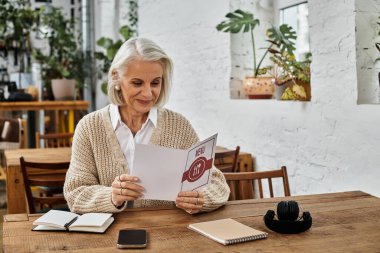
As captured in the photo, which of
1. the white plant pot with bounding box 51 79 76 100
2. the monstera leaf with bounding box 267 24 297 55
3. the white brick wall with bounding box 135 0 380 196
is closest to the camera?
the white brick wall with bounding box 135 0 380 196

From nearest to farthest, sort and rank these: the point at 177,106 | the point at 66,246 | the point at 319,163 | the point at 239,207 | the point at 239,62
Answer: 1. the point at 66,246
2. the point at 239,207
3. the point at 319,163
4. the point at 239,62
5. the point at 177,106

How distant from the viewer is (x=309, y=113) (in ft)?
11.5

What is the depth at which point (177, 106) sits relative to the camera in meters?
5.82

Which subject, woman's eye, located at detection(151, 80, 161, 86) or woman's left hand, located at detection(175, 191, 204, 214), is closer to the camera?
woman's left hand, located at detection(175, 191, 204, 214)

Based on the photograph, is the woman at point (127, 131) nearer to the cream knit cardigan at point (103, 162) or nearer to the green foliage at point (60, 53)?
the cream knit cardigan at point (103, 162)

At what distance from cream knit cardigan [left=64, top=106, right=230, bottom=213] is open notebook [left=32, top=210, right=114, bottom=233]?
0.51 feet

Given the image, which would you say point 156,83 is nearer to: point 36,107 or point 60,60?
point 36,107

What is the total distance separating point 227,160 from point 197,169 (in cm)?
204

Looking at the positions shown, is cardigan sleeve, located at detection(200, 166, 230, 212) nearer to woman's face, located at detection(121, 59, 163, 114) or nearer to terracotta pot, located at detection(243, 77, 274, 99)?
woman's face, located at detection(121, 59, 163, 114)

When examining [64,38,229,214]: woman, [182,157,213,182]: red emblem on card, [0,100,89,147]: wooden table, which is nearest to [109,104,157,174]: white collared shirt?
[64,38,229,214]: woman

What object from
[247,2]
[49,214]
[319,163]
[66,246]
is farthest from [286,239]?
[247,2]

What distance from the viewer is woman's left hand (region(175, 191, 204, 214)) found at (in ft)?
6.82

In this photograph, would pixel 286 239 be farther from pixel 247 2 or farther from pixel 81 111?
pixel 81 111

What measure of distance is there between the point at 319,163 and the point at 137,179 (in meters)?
1.75
